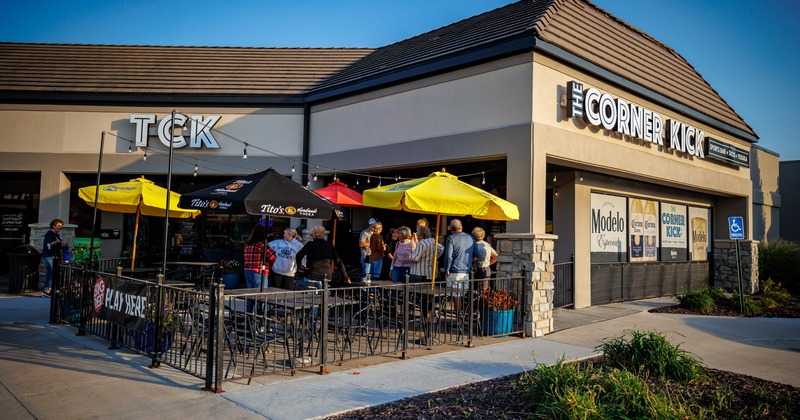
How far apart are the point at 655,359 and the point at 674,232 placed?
11.4 meters

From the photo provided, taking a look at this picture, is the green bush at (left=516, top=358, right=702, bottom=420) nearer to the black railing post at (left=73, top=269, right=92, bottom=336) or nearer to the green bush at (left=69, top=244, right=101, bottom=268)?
the black railing post at (left=73, top=269, right=92, bottom=336)

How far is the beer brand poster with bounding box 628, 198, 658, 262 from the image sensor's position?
48.1 ft

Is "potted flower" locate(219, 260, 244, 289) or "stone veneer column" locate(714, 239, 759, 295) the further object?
"stone veneer column" locate(714, 239, 759, 295)

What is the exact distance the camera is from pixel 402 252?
11.6 m

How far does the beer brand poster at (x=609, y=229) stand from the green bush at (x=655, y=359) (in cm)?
668

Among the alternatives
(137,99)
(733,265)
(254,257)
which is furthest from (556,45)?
(733,265)

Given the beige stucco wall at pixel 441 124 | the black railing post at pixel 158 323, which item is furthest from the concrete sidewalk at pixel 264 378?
the beige stucco wall at pixel 441 124

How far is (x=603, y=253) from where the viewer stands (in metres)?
13.6

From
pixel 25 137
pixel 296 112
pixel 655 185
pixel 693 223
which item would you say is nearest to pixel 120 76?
pixel 25 137

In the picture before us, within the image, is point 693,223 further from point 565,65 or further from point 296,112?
point 296,112

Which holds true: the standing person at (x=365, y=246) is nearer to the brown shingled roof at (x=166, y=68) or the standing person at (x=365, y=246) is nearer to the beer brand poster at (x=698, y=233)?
the brown shingled roof at (x=166, y=68)

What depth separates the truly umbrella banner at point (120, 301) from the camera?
22.7ft

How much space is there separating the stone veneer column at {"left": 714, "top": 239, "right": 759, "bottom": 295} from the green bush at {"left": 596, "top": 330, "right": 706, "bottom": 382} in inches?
497

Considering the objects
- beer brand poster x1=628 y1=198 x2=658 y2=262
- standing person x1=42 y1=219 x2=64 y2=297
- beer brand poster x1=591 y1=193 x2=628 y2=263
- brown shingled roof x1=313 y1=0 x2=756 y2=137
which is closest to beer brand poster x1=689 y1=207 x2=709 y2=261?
beer brand poster x1=628 y1=198 x2=658 y2=262
